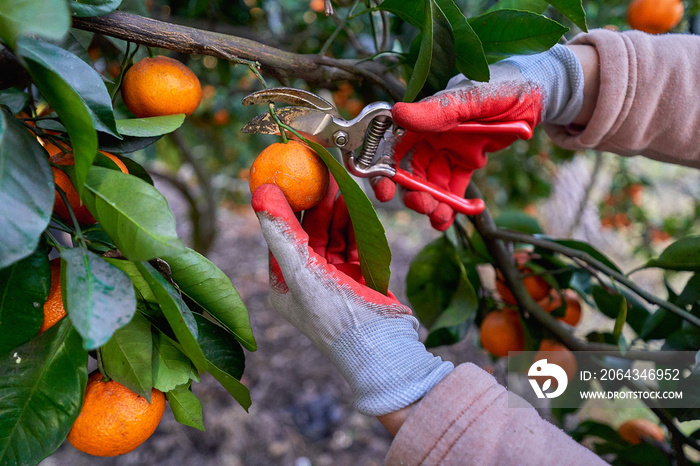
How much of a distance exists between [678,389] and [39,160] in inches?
44.7

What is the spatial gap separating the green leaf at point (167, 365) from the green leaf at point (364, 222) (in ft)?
0.92

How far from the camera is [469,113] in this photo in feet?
2.47

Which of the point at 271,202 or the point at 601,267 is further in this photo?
the point at 601,267

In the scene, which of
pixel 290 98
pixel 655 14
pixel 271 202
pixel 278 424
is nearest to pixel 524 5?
pixel 290 98

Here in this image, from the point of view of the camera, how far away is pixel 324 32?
1589 mm

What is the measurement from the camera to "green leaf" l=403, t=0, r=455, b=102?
1.98ft

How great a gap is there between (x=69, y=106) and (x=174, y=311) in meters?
0.22

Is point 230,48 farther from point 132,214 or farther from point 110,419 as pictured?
point 110,419

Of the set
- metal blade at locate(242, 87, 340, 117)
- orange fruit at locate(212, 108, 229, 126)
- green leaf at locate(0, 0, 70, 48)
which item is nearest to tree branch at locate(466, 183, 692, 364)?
metal blade at locate(242, 87, 340, 117)

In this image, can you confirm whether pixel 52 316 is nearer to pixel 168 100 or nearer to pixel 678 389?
pixel 168 100

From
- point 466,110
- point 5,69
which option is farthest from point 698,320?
point 5,69

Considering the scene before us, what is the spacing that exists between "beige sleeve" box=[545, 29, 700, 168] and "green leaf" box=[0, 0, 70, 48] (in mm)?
888

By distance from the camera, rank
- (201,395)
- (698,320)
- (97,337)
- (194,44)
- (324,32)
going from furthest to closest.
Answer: (201,395), (324,32), (698,320), (194,44), (97,337)

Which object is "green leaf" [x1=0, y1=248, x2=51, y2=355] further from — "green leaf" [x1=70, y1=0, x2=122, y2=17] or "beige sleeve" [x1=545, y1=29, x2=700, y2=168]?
"beige sleeve" [x1=545, y1=29, x2=700, y2=168]
